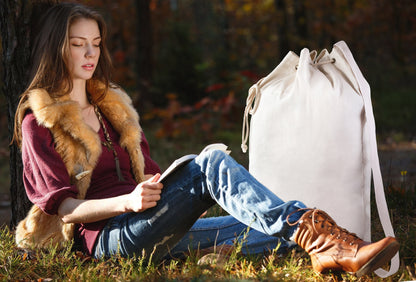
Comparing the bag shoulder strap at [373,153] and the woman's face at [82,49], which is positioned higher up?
the woman's face at [82,49]

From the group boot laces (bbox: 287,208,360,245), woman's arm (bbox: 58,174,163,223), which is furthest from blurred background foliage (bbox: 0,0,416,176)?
boot laces (bbox: 287,208,360,245)

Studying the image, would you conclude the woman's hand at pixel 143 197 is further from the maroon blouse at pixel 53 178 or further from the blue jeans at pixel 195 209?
the maroon blouse at pixel 53 178

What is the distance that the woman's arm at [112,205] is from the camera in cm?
230

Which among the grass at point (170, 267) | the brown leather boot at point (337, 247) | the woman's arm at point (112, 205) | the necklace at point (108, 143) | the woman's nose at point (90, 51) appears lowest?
the grass at point (170, 267)

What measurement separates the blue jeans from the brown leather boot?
0.22ft

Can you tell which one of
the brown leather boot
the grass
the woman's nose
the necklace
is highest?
the woman's nose

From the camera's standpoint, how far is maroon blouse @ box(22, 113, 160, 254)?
97.4 inches

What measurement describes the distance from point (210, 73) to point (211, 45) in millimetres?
9205

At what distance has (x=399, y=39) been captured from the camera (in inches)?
512

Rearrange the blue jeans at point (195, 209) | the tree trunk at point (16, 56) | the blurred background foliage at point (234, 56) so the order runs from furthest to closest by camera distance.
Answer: the blurred background foliage at point (234, 56)
the tree trunk at point (16, 56)
the blue jeans at point (195, 209)

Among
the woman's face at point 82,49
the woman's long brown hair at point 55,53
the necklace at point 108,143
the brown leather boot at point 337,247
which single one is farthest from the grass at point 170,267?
the woman's face at point 82,49

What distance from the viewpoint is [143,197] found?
90.0 inches

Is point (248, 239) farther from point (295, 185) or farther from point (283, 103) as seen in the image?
point (283, 103)

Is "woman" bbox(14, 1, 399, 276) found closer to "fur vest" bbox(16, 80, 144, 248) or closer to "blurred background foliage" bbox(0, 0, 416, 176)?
"fur vest" bbox(16, 80, 144, 248)
